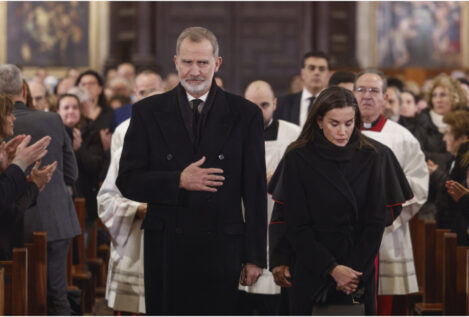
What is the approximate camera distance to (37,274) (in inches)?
229

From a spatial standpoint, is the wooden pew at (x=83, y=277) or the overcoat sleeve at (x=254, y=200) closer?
the overcoat sleeve at (x=254, y=200)

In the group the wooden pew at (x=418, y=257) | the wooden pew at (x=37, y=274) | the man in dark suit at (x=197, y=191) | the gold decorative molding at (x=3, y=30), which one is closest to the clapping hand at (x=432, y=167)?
the wooden pew at (x=418, y=257)

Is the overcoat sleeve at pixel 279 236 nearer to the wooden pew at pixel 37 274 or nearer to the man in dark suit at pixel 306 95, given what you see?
the wooden pew at pixel 37 274

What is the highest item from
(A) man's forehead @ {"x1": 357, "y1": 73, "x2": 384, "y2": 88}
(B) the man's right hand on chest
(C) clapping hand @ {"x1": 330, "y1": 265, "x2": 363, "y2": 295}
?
(A) man's forehead @ {"x1": 357, "y1": 73, "x2": 384, "y2": 88}

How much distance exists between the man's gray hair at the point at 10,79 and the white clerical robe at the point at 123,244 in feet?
2.72

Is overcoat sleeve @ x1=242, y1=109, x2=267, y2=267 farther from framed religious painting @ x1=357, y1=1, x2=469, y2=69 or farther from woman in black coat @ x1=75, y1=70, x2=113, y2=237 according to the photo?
framed religious painting @ x1=357, y1=1, x2=469, y2=69

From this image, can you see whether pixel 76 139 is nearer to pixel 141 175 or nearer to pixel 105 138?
pixel 105 138

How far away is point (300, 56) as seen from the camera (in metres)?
18.0

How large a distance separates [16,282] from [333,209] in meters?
1.91

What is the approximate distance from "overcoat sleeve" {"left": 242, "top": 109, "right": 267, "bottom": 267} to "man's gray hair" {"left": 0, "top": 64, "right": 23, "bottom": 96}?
7.73ft

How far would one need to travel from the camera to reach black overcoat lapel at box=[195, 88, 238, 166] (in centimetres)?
423

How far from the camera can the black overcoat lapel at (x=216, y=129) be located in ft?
13.9

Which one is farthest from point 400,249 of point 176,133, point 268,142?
point 176,133

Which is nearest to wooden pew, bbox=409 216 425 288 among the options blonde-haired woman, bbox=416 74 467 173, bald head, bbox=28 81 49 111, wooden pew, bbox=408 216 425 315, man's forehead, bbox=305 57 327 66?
wooden pew, bbox=408 216 425 315
